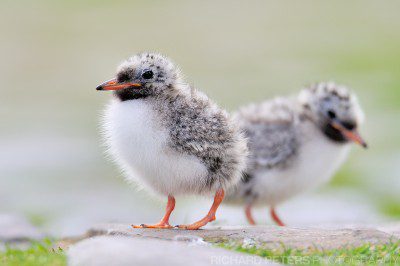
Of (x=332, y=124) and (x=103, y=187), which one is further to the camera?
(x=103, y=187)

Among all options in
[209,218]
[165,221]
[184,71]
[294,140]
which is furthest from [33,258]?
[184,71]

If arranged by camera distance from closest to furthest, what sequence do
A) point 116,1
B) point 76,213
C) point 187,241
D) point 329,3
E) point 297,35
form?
point 187,241 < point 76,213 < point 297,35 < point 116,1 < point 329,3

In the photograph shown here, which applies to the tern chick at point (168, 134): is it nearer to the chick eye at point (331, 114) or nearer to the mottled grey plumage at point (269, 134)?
the mottled grey plumage at point (269, 134)

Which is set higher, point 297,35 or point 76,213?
point 297,35

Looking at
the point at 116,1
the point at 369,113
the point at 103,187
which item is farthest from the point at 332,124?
the point at 116,1

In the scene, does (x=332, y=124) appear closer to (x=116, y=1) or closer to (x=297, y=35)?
(x=297, y=35)

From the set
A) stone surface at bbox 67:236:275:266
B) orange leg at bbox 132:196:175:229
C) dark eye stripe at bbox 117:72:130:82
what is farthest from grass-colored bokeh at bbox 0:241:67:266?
dark eye stripe at bbox 117:72:130:82

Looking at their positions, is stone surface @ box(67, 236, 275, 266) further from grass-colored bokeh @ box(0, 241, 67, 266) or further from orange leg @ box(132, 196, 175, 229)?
orange leg @ box(132, 196, 175, 229)

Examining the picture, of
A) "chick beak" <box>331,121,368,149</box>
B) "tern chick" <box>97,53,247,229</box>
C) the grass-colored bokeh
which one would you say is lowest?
the grass-colored bokeh
